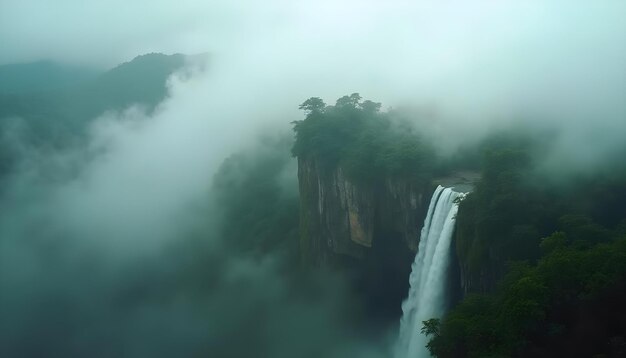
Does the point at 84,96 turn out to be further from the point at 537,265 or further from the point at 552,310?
the point at 552,310

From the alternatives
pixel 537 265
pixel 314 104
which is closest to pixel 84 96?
pixel 314 104

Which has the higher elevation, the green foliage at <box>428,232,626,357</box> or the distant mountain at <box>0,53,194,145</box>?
the distant mountain at <box>0,53,194,145</box>

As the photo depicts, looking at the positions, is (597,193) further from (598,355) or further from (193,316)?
(193,316)

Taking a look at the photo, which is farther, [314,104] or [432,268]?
[314,104]

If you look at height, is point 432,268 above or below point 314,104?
below

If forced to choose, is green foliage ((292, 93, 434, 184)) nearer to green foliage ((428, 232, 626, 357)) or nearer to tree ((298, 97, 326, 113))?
tree ((298, 97, 326, 113))

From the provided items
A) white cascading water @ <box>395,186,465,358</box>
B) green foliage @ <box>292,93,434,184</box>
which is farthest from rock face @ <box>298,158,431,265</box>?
white cascading water @ <box>395,186,465,358</box>

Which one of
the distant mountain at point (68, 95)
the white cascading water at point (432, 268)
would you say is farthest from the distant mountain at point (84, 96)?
the white cascading water at point (432, 268)
